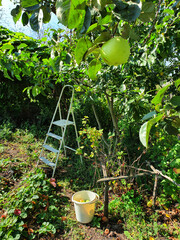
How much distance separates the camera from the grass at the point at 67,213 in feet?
6.32

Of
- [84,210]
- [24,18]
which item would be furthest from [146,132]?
[84,210]

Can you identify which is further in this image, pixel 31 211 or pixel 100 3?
pixel 31 211

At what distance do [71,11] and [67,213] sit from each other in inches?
93.0

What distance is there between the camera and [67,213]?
2307 mm

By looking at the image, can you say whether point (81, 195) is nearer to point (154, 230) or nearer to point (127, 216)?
point (127, 216)

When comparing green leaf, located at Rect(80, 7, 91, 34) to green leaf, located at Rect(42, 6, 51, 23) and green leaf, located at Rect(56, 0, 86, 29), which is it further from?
green leaf, located at Rect(42, 6, 51, 23)

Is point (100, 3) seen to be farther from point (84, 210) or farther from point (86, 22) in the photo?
point (84, 210)

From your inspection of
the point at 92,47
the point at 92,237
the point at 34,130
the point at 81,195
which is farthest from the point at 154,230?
the point at 34,130

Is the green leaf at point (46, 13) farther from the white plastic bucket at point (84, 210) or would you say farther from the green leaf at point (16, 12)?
the white plastic bucket at point (84, 210)

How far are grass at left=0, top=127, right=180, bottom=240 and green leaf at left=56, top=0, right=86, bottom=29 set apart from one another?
1.96 m

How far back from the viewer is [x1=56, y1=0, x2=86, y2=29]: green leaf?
0.44 metres

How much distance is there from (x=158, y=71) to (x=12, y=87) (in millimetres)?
3965

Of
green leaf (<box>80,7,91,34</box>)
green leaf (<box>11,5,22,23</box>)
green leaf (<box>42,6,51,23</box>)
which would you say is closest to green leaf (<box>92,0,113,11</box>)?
green leaf (<box>80,7,91,34</box>)

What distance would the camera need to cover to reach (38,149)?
3971mm
